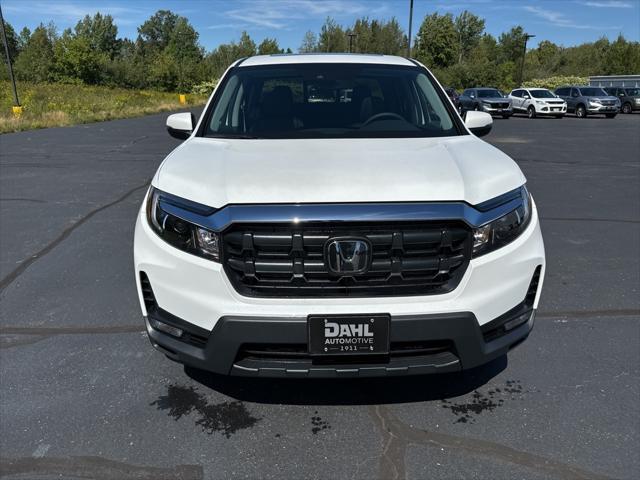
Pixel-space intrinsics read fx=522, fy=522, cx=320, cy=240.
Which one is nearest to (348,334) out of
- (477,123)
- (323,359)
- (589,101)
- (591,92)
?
(323,359)

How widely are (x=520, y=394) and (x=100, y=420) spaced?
7.24 ft

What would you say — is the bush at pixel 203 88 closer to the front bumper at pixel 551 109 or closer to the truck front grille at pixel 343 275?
the front bumper at pixel 551 109

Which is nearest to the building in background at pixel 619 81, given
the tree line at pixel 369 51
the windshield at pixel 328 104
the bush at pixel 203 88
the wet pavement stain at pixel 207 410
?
the tree line at pixel 369 51

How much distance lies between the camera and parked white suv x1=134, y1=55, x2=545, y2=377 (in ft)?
7.12

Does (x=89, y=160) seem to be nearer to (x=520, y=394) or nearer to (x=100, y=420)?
(x=100, y=420)

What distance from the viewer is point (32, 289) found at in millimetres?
4289

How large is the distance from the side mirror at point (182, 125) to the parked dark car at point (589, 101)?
2835 cm

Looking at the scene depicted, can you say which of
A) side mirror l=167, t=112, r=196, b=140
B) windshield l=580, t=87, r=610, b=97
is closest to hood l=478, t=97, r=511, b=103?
windshield l=580, t=87, r=610, b=97

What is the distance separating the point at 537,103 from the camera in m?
27.2

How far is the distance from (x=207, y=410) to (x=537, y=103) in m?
28.4

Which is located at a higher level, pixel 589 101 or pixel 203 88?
pixel 589 101

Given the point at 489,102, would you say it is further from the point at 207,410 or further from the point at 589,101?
the point at 207,410

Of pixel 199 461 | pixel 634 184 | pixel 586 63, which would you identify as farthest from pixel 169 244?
pixel 586 63

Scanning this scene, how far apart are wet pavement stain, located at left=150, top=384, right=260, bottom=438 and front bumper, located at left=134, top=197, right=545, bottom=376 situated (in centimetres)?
44
